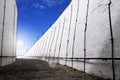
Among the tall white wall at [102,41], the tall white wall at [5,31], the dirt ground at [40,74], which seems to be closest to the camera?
the tall white wall at [102,41]

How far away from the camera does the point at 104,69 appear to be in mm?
5398

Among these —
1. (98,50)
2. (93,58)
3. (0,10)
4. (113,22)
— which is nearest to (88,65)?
(93,58)

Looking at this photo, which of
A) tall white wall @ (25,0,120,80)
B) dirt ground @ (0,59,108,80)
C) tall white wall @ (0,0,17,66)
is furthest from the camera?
tall white wall @ (0,0,17,66)

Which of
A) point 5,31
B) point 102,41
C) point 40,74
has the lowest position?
point 40,74

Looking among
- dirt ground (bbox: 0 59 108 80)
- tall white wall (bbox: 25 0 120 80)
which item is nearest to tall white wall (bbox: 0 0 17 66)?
A: dirt ground (bbox: 0 59 108 80)

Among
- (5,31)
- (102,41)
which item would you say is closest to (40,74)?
(102,41)

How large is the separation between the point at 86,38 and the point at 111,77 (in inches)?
117

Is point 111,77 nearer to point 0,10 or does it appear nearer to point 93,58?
point 93,58

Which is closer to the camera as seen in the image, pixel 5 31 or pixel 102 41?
pixel 102 41

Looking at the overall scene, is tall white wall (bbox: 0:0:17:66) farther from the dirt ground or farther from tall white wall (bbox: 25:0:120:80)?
tall white wall (bbox: 25:0:120:80)

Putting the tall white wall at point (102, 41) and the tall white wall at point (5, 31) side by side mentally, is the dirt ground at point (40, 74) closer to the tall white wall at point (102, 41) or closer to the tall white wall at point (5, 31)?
the tall white wall at point (102, 41)

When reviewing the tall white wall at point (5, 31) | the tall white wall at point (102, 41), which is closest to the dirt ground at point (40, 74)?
the tall white wall at point (102, 41)

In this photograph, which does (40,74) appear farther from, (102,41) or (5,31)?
(5,31)

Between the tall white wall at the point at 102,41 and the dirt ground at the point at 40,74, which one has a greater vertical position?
the tall white wall at the point at 102,41
